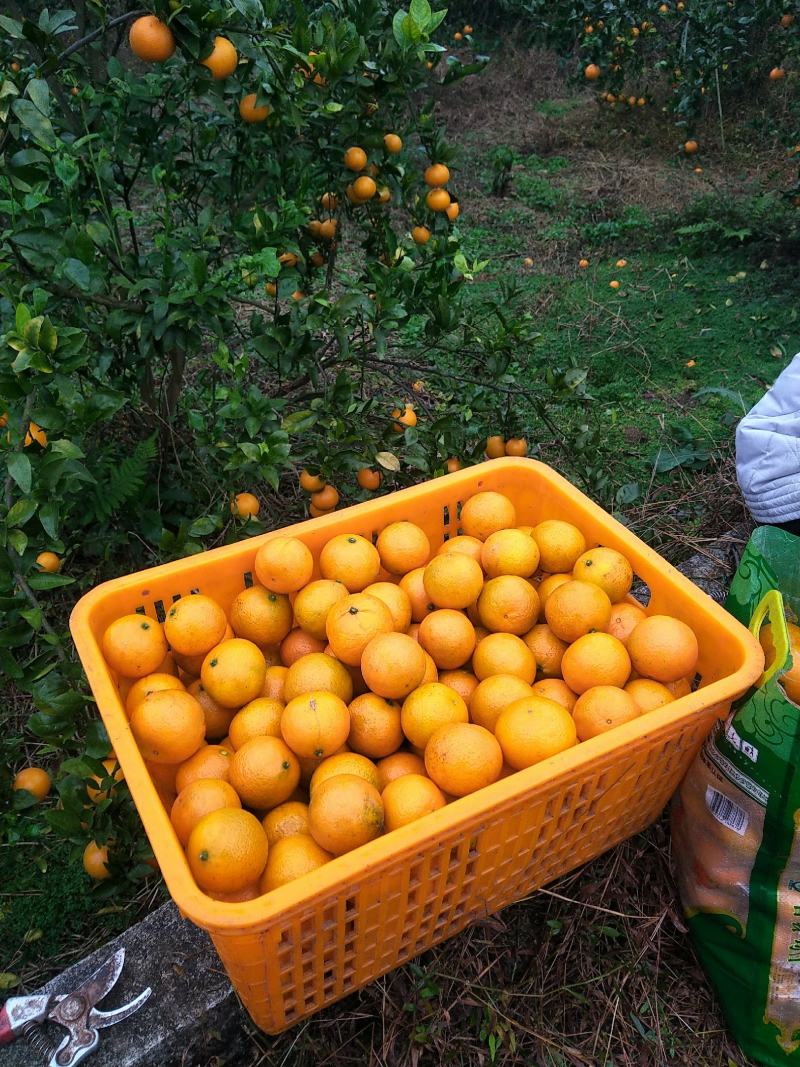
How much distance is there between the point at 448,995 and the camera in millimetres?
1815

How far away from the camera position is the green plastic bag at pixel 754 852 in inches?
64.5

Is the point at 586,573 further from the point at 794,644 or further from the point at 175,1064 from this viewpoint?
the point at 175,1064

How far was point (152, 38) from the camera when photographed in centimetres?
177

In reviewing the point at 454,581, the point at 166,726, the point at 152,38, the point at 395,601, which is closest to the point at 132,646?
the point at 166,726

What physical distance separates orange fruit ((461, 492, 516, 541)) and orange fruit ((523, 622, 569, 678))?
0.33 m

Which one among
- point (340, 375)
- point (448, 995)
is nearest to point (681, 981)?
point (448, 995)

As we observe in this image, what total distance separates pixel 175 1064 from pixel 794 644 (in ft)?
5.52

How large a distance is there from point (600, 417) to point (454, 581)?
2.27 m

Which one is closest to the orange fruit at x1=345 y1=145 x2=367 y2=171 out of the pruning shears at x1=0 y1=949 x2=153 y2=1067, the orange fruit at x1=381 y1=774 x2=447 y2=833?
the orange fruit at x1=381 y1=774 x2=447 y2=833

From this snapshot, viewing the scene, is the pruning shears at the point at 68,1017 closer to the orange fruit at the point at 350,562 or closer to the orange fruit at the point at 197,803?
the orange fruit at the point at 197,803

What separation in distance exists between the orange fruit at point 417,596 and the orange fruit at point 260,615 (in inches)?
12.3

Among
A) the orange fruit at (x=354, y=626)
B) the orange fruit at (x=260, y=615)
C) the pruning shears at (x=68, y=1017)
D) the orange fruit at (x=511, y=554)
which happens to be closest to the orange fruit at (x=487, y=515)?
the orange fruit at (x=511, y=554)

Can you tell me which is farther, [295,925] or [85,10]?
[85,10]

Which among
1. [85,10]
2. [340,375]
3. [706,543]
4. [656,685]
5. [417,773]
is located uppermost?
[85,10]
